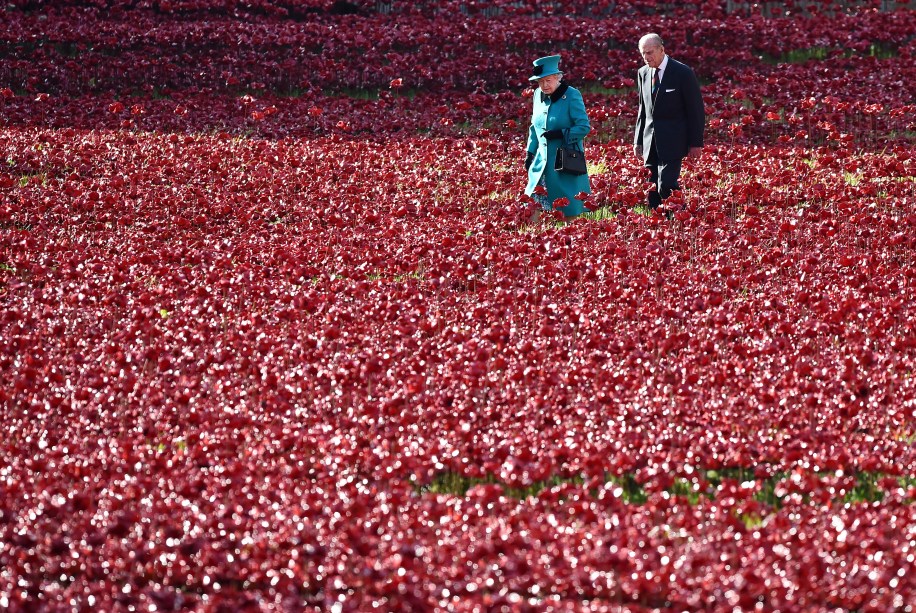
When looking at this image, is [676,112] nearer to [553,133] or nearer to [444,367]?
[553,133]

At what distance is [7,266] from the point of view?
865 cm

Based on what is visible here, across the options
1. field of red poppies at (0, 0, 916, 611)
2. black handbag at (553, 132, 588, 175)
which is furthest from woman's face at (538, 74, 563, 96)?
field of red poppies at (0, 0, 916, 611)

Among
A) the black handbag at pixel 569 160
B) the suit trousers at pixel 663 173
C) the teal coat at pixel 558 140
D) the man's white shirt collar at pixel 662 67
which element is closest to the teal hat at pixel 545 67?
the teal coat at pixel 558 140

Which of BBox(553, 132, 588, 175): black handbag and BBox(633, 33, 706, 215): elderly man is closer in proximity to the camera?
BBox(633, 33, 706, 215): elderly man

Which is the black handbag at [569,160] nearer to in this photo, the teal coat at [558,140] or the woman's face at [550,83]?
the teal coat at [558,140]

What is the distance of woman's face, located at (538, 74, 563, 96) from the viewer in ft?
32.5

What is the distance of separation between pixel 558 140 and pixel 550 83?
1.66 feet

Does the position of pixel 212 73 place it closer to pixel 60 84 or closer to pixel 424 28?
pixel 60 84

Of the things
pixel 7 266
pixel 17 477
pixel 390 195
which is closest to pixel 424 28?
pixel 390 195

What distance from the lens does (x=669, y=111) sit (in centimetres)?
984

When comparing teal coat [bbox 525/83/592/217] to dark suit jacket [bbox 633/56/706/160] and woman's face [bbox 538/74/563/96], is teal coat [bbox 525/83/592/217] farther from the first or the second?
dark suit jacket [bbox 633/56/706/160]

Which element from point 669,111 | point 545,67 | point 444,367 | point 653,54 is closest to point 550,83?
point 545,67

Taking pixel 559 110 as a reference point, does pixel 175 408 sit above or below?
below

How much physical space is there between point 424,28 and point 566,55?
2.48 meters
